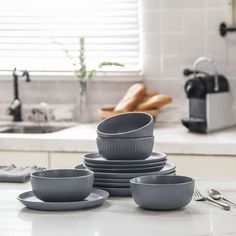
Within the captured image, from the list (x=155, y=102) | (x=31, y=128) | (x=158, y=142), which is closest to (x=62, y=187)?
(x=158, y=142)

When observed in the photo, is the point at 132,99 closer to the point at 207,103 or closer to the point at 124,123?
the point at 207,103

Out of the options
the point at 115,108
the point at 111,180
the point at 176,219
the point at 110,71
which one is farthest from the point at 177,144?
the point at 176,219

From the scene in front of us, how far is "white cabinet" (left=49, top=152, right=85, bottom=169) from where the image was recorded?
3.42m

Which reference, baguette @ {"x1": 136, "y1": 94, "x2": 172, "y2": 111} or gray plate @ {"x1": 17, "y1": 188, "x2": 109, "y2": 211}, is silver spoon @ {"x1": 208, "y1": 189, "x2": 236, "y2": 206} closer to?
gray plate @ {"x1": 17, "y1": 188, "x2": 109, "y2": 211}

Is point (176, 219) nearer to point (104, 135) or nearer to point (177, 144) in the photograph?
point (104, 135)

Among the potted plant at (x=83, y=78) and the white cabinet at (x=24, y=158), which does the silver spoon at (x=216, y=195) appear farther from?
the potted plant at (x=83, y=78)

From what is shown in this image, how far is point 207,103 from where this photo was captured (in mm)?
3584

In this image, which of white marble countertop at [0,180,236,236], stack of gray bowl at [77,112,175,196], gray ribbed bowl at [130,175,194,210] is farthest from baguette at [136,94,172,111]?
gray ribbed bowl at [130,175,194,210]

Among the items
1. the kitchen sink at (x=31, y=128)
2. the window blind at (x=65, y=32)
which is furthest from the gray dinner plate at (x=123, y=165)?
the window blind at (x=65, y=32)

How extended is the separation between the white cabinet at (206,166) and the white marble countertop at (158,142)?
0.03 m

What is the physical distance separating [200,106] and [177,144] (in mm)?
430

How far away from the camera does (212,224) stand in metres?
1.59

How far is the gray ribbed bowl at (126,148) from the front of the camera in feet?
6.20

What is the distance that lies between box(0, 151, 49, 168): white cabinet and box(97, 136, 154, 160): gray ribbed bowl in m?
1.58
